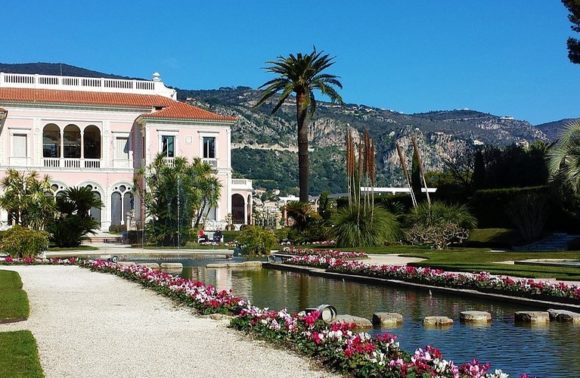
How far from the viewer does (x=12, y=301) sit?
1439 cm

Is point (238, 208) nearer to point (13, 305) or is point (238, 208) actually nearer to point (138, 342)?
point (13, 305)

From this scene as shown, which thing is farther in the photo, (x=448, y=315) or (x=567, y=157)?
(x=567, y=157)

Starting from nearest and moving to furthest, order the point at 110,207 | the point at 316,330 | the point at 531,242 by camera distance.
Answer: the point at 316,330 < the point at 531,242 < the point at 110,207

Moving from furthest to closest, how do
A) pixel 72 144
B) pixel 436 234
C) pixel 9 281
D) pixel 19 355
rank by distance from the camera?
pixel 72 144
pixel 436 234
pixel 9 281
pixel 19 355

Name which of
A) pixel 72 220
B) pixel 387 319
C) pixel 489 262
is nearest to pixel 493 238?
pixel 489 262

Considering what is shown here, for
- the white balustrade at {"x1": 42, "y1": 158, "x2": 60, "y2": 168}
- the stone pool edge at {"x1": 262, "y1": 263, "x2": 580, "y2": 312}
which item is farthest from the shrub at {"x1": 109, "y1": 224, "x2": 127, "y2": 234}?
the stone pool edge at {"x1": 262, "y1": 263, "x2": 580, "y2": 312}

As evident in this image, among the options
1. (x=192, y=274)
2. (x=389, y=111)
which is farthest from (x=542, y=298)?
(x=389, y=111)

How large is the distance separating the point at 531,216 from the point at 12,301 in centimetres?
2469

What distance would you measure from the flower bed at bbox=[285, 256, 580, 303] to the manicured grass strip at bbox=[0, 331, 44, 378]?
8465mm

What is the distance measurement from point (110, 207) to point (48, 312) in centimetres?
4373

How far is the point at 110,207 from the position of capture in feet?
185

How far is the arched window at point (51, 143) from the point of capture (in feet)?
195

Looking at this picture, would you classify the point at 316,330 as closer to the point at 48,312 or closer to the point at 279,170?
the point at 48,312

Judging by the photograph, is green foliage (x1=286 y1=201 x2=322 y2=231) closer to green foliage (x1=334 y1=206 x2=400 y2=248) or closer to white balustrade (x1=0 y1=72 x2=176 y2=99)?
green foliage (x1=334 y1=206 x2=400 y2=248)
